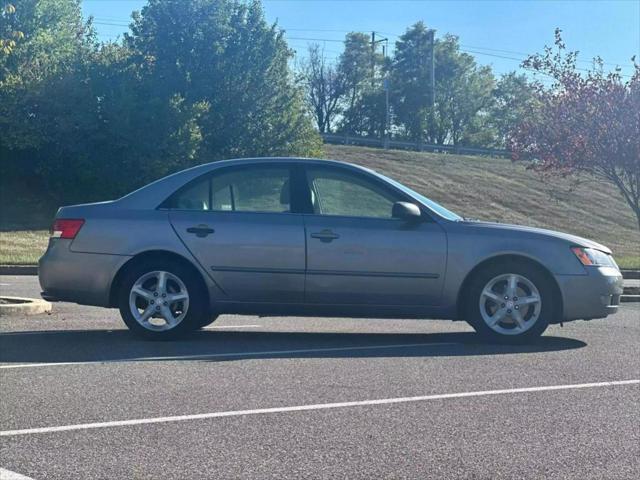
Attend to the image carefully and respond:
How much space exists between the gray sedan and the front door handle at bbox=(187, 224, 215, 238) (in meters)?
0.01

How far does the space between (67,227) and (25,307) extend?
2.16 metres

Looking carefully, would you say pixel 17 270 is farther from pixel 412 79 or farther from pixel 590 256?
pixel 412 79

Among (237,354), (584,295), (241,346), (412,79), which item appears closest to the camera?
(237,354)

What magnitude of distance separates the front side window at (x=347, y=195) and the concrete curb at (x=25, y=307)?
372cm

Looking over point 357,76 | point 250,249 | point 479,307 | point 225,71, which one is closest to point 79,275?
point 250,249

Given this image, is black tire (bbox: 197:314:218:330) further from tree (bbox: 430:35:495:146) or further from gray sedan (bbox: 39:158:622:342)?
tree (bbox: 430:35:495:146)

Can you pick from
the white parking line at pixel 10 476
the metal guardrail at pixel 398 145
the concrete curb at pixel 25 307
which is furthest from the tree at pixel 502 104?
the white parking line at pixel 10 476

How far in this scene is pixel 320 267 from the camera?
28.0ft

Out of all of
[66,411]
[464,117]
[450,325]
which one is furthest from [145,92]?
[464,117]

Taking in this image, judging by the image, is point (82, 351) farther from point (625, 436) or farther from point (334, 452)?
point (625, 436)

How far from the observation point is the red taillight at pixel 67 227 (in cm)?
873

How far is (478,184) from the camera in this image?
51938mm

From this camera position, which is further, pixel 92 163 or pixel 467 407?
pixel 92 163

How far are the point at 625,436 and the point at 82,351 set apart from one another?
4.48m
